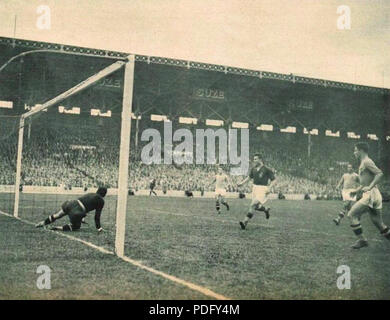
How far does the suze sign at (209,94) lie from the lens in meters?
40.8

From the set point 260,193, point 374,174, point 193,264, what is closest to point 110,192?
point 260,193

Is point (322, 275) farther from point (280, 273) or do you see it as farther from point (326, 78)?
point (326, 78)

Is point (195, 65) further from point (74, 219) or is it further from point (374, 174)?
point (374, 174)

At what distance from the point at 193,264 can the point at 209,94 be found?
118ft

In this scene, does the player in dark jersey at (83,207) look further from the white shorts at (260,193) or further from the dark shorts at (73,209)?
the white shorts at (260,193)

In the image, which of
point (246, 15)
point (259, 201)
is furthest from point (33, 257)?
point (259, 201)

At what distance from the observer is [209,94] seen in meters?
41.6

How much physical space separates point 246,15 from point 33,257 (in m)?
5.59

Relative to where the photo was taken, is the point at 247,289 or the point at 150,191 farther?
the point at 150,191

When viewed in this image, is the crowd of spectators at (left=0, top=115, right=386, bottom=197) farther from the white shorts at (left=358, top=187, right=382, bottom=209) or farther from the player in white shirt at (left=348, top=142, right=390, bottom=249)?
the white shorts at (left=358, top=187, right=382, bottom=209)

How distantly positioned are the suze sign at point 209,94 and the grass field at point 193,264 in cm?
3142

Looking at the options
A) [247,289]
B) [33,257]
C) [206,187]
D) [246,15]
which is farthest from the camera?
[206,187]

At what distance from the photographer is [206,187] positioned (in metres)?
35.1
